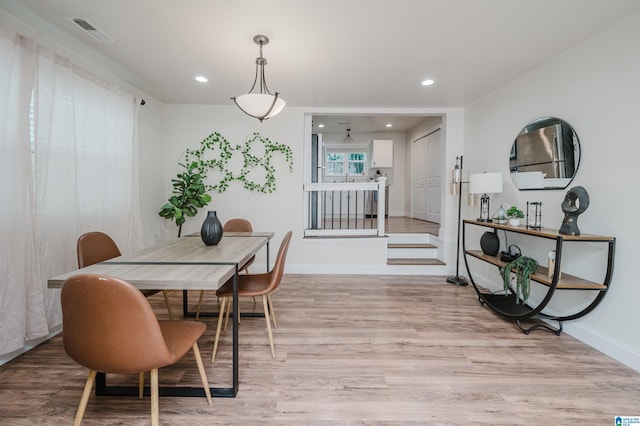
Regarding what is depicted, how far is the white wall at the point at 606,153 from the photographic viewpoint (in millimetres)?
2070

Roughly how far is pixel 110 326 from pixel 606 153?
3467 millimetres

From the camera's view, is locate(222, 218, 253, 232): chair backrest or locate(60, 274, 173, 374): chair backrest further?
locate(222, 218, 253, 232): chair backrest

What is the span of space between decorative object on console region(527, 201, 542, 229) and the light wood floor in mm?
973

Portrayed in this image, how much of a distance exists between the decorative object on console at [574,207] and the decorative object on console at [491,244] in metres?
0.79

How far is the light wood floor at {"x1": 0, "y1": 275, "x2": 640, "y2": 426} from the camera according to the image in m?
1.58

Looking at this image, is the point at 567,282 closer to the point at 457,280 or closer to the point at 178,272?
the point at 457,280

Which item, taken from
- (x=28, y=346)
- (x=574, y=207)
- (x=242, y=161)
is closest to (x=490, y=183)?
(x=574, y=207)

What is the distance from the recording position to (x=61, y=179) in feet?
7.90

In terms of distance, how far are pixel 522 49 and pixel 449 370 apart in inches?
111

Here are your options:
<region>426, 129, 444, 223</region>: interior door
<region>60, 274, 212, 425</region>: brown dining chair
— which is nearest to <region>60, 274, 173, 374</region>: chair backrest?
<region>60, 274, 212, 425</region>: brown dining chair

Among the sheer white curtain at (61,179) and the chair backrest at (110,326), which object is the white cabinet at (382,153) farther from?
the chair backrest at (110,326)

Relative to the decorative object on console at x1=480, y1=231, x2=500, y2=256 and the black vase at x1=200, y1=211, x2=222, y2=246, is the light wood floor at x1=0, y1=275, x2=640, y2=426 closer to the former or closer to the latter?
the decorative object on console at x1=480, y1=231, x2=500, y2=256

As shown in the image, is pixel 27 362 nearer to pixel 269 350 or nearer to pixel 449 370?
pixel 269 350

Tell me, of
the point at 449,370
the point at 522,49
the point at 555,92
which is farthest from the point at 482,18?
the point at 449,370
